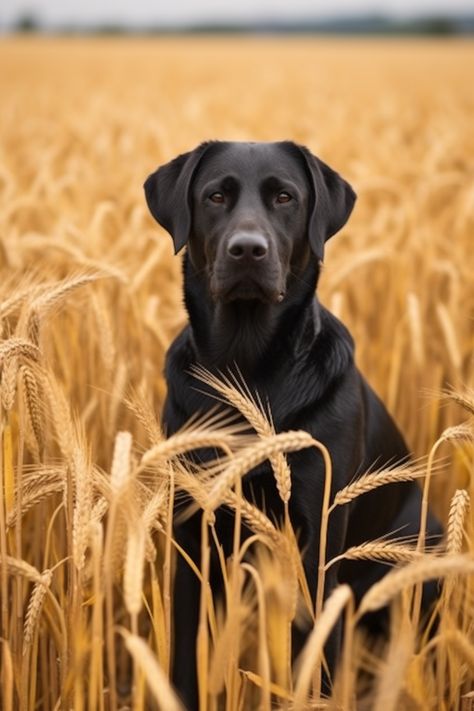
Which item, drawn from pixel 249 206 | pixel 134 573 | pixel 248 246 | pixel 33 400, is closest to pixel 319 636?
pixel 134 573

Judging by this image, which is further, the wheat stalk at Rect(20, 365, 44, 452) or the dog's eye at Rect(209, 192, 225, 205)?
the dog's eye at Rect(209, 192, 225, 205)

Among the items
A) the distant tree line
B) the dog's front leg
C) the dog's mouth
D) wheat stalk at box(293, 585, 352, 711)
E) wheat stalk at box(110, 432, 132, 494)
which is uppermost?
the distant tree line

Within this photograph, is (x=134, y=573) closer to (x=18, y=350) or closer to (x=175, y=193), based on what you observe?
(x=18, y=350)

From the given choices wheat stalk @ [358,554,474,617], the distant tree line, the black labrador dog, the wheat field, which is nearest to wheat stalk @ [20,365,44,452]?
the wheat field

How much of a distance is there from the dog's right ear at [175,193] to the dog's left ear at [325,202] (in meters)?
0.39

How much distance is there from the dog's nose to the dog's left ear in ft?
0.82

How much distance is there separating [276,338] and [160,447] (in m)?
1.33

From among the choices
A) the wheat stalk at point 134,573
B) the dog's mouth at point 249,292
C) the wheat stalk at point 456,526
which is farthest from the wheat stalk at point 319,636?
the dog's mouth at point 249,292

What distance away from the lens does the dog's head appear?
2.87 metres

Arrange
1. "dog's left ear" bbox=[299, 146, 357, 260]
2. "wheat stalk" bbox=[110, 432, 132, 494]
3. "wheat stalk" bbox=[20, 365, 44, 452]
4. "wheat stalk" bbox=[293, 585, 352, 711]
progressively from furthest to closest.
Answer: "dog's left ear" bbox=[299, 146, 357, 260] < "wheat stalk" bbox=[20, 365, 44, 452] < "wheat stalk" bbox=[110, 432, 132, 494] < "wheat stalk" bbox=[293, 585, 352, 711]

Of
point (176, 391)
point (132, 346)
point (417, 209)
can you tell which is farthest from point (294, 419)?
point (417, 209)

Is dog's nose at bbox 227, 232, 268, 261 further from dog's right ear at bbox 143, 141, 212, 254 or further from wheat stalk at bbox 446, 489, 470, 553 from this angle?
wheat stalk at bbox 446, 489, 470, 553

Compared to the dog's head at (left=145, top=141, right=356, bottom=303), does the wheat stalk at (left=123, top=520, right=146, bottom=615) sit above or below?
below

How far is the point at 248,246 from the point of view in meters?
2.75
